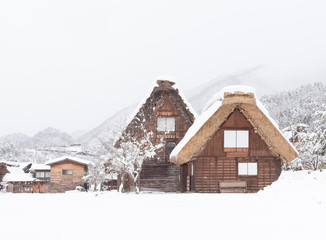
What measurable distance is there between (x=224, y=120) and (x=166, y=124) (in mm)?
7959

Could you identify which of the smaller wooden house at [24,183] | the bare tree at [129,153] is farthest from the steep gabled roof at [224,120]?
the smaller wooden house at [24,183]

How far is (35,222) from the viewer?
8531mm

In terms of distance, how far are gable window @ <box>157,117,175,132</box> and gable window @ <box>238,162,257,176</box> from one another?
311 inches

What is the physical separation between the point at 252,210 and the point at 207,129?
12.1 metres

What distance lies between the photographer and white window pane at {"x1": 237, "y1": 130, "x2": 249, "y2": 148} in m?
23.0

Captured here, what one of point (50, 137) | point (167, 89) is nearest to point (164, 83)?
point (167, 89)

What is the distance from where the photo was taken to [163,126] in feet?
96.8

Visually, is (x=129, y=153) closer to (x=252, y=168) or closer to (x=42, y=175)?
(x=252, y=168)

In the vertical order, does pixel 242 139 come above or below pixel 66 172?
above

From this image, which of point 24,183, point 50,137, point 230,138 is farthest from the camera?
point 50,137

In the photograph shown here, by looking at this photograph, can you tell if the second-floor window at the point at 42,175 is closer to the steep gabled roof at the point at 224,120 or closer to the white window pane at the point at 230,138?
the steep gabled roof at the point at 224,120

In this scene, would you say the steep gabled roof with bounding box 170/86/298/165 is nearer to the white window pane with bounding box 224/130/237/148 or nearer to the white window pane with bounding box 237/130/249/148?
the white window pane with bounding box 237/130/249/148

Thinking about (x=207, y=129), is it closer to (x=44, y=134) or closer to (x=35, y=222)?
(x=35, y=222)

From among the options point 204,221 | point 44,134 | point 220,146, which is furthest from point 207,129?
point 44,134
